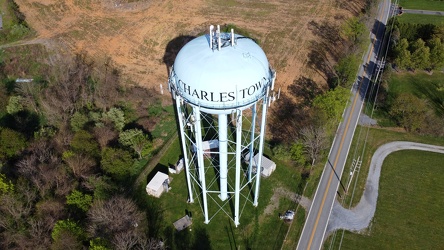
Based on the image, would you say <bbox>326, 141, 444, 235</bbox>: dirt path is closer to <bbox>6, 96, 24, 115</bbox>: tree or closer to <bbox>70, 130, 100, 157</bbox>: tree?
<bbox>70, 130, 100, 157</bbox>: tree

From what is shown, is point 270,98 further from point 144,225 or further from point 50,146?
point 50,146

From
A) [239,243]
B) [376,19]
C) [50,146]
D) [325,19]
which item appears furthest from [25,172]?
[376,19]

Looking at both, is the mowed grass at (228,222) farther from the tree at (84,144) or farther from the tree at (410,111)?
the tree at (410,111)

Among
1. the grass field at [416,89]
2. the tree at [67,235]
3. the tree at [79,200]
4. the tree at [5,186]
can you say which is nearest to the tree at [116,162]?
the tree at [79,200]

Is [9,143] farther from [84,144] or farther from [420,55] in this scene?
[420,55]

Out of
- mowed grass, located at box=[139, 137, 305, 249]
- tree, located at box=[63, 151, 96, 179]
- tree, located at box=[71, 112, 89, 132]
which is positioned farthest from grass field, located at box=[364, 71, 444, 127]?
tree, located at box=[71, 112, 89, 132]
